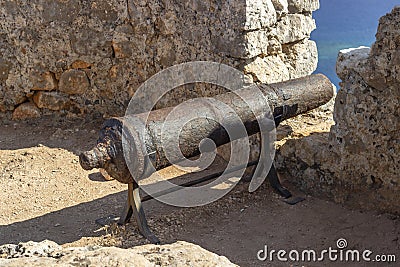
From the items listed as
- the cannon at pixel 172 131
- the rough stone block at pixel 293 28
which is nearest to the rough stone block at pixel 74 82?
the rough stone block at pixel 293 28

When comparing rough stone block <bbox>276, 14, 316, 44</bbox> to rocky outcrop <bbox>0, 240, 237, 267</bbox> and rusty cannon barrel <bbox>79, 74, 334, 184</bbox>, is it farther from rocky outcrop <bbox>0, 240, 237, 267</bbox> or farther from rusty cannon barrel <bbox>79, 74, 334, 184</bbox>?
rocky outcrop <bbox>0, 240, 237, 267</bbox>

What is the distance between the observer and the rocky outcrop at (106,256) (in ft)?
5.60

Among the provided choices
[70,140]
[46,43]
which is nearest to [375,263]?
[70,140]

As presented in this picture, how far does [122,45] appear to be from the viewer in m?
6.69

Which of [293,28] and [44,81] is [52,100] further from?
[293,28]

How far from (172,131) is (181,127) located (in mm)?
96

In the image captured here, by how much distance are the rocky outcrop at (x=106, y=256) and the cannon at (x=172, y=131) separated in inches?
77.1

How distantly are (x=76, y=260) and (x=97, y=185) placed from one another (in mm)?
4049

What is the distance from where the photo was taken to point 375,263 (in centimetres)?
403

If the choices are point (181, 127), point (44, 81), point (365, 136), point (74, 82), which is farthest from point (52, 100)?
point (365, 136)

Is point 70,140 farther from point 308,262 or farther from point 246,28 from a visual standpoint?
point 308,262

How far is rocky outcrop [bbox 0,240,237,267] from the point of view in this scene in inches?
67.2

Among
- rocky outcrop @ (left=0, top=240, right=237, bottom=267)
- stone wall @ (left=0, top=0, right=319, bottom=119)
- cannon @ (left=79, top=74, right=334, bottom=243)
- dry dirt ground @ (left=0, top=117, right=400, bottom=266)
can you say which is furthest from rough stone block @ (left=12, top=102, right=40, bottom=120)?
rocky outcrop @ (left=0, top=240, right=237, bottom=267)

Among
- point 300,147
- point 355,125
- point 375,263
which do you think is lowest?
point 375,263
